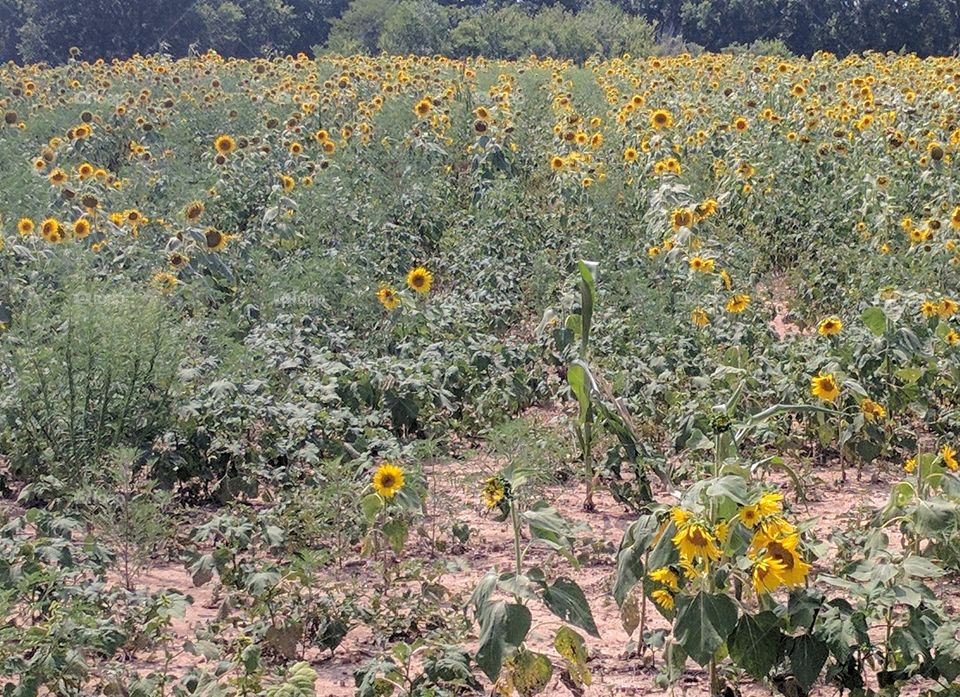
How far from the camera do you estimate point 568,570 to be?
Result: 12.1ft

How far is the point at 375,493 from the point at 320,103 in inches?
311

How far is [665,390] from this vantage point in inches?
186

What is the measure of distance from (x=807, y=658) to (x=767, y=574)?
0.21 meters

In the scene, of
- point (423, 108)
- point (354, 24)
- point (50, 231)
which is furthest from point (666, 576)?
point (354, 24)

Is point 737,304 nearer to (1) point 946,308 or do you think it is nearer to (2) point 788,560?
(1) point 946,308

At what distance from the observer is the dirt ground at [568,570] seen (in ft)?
9.89

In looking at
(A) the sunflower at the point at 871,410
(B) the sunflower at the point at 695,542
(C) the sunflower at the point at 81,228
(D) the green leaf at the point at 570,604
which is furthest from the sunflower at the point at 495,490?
(C) the sunflower at the point at 81,228

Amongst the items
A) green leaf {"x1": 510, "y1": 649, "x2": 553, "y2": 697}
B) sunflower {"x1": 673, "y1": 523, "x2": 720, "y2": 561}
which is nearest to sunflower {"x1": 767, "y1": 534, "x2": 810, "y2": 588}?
sunflower {"x1": 673, "y1": 523, "x2": 720, "y2": 561}

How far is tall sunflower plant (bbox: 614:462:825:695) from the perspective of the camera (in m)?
2.40

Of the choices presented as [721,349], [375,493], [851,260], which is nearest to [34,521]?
[375,493]

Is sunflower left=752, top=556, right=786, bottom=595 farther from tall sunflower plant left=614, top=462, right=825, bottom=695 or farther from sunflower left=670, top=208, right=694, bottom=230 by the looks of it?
sunflower left=670, top=208, right=694, bottom=230

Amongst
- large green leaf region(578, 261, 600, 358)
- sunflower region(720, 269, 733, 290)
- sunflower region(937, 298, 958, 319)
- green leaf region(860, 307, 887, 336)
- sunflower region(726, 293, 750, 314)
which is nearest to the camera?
large green leaf region(578, 261, 600, 358)

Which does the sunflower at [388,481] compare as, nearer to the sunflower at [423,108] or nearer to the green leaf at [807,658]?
the green leaf at [807,658]

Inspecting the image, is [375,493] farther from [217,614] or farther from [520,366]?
[520,366]
